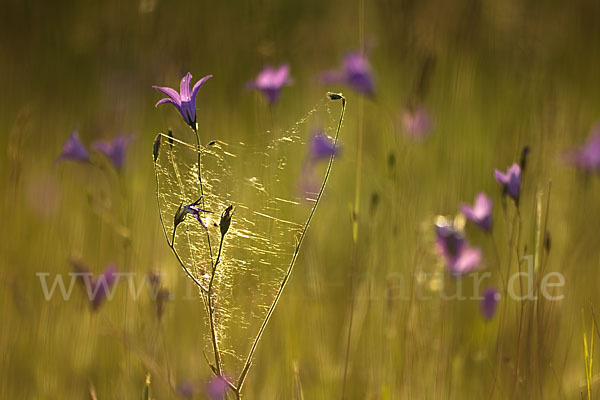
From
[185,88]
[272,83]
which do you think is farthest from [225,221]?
[272,83]

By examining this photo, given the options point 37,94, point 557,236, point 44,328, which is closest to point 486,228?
point 557,236

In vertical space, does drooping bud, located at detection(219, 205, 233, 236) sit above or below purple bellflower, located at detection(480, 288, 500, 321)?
above

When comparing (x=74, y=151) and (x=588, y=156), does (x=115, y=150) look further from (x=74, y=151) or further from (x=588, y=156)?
(x=588, y=156)

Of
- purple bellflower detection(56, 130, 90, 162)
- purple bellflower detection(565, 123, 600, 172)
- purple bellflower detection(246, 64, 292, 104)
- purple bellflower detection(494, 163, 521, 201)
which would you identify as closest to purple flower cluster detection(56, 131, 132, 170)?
purple bellflower detection(56, 130, 90, 162)

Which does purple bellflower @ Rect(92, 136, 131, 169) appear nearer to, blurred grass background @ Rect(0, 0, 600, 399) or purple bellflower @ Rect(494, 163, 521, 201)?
blurred grass background @ Rect(0, 0, 600, 399)

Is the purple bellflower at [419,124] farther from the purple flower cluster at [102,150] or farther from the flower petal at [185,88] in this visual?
the flower petal at [185,88]

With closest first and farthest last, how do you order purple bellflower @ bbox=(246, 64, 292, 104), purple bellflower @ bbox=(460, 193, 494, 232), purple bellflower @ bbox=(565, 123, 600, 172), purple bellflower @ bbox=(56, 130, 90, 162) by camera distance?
1. purple bellflower @ bbox=(460, 193, 494, 232)
2. purple bellflower @ bbox=(246, 64, 292, 104)
3. purple bellflower @ bbox=(56, 130, 90, 162)
4. purple bellflower @ bbox=(565, 123, 600, 172)
